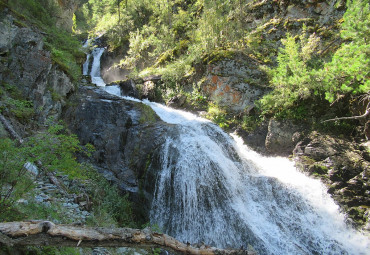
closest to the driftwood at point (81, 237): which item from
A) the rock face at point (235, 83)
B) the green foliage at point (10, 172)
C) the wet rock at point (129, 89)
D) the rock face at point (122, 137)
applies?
the green foliage at point (10, 172)

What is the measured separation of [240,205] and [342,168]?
441 cm

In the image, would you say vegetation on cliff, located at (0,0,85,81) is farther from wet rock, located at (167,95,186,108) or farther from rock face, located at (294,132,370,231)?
rock face, located at (294,132,370,231)

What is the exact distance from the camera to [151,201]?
8039 mm

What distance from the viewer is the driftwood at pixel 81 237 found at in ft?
8.15

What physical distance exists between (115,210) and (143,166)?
1.97m

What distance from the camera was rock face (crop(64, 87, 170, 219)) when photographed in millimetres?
8609

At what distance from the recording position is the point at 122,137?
32.6 feet

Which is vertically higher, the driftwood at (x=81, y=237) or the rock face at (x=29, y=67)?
the rock face at (x=29, y=67)

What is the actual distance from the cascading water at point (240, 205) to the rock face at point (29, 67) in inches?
213

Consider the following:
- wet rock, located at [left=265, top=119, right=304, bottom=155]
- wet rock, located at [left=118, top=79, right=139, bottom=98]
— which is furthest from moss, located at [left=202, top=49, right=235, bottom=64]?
wet rock, located at [left=265, top=119, right=304, bottom=155]

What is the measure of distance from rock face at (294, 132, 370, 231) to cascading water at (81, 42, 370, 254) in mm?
408

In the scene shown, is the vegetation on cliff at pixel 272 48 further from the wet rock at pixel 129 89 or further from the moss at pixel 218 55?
the wet rock at pixel 129 89

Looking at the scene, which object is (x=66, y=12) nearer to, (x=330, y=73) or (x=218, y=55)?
(x=218, y=55)

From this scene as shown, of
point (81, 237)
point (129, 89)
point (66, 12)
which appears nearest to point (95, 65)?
point (66, 12)
